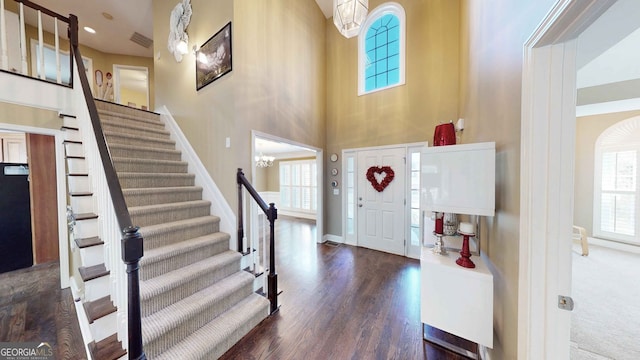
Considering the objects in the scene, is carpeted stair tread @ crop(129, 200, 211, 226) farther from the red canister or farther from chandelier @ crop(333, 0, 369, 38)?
the red canister

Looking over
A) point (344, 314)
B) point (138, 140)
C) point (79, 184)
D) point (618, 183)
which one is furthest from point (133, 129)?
point (618, 183)

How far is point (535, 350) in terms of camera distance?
98 centimetres

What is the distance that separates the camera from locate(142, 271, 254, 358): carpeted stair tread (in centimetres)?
145

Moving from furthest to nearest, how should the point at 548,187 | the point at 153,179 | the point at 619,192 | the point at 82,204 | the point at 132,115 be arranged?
1. the point at 619,192
2. the point at 132,115
3. the point at 153,179
4. the point at 82,204
5. the point at 548,187

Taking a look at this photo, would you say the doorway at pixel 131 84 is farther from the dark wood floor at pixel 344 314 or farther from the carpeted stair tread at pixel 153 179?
the dark wood floor at pixel 344 314

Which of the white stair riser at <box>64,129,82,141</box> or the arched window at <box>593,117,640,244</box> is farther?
the arched window at <box>593,117,640,244</box>

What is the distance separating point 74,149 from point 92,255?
1345mm

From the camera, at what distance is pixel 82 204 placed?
1910mm

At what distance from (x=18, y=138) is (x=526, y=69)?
272 inches

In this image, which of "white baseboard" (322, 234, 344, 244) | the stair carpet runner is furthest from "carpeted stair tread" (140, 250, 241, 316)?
"white baseboard" (322, 234, 344, 244)

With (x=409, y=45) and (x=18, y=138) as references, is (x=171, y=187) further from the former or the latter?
(x=409, y=45)

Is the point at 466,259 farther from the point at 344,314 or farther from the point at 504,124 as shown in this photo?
the point at 344,314

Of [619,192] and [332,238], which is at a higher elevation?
[619,192]

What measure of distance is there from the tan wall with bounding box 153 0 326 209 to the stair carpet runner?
0.45 meters
